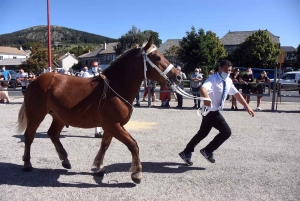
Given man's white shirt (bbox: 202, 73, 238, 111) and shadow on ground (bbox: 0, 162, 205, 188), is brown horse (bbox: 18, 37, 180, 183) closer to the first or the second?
shadow on ground (bbox: 0, 162, 205, 188)

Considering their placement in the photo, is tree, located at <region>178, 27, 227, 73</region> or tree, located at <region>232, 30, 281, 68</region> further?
tree, located at <region>232, 30, 281, 68</region>

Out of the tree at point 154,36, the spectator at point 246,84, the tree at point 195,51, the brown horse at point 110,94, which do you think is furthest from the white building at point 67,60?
the brown horse at point 110,94

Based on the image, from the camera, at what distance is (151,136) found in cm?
691

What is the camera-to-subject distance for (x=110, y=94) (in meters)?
3.95

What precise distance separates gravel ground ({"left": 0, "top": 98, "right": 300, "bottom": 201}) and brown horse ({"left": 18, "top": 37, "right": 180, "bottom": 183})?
38cm

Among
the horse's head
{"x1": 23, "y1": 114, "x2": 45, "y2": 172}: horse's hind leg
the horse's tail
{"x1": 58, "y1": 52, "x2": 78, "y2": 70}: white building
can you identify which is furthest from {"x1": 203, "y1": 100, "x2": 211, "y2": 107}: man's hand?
{"x1": 58, "y1": 52, "x2": 78, "y2": 70}: white building

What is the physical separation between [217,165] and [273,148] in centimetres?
188

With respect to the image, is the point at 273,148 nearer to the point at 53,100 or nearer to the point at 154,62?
the point at 154,62

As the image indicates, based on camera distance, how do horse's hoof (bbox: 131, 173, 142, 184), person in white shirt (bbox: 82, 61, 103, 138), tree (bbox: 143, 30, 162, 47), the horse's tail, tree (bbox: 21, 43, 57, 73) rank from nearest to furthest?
horse's hoof (bbox: 131, 173, 142, 184) → the horse's tail → person in white shirt (bbox: 82, 61, 103, 138) → tree (bbox: 21, 43, 57, 73) → tree (bbox: 143, 30, 162, 47)

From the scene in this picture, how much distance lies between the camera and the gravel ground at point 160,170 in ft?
11.9

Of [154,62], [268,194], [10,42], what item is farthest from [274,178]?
[10,42]

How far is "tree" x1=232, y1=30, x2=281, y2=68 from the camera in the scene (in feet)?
134

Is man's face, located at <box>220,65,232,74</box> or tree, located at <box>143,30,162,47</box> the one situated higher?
tree, located at <box>143,30,162,47</box>

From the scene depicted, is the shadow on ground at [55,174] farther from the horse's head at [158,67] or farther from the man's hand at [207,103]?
the horse's head at [158,67]
